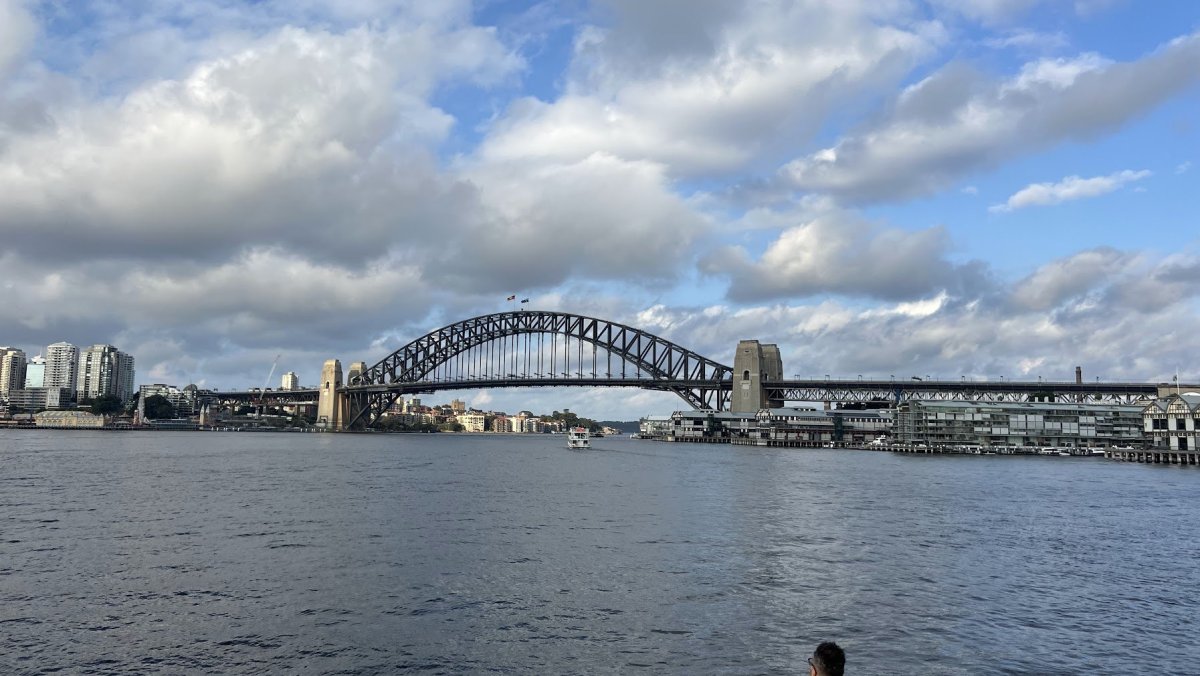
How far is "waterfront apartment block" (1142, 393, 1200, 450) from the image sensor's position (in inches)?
4008

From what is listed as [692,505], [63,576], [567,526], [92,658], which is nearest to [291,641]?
[92,658]

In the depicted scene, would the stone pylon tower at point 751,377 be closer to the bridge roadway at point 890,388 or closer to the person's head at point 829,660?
the bridge roadway at point 890,388

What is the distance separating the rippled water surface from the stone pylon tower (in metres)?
119

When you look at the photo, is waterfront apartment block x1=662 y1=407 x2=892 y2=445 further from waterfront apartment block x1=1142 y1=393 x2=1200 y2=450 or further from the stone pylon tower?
waterfront apartment block x1=1142 y1=393 x2=1200 y2=450

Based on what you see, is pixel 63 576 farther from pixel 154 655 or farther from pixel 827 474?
pixel 827 474

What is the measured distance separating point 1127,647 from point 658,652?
1096cm

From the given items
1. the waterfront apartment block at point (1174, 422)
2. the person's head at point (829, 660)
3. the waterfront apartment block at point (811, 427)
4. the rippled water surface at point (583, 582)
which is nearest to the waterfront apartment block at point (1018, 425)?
the waterfront apartment block at point (1174, 422)

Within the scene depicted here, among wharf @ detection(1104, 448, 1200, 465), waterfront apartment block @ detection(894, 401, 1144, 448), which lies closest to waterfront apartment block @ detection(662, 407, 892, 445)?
waterfront apartment block @ detection(894, 401, 1144, 448)

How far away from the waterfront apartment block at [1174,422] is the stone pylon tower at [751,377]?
6789 centimetres

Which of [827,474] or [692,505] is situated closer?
[692,505]

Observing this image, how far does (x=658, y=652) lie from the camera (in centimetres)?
1767

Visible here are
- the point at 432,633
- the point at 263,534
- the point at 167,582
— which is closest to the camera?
the point at 432,633

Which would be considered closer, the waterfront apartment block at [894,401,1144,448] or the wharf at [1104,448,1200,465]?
the wharf at [1104,448,1200,465]

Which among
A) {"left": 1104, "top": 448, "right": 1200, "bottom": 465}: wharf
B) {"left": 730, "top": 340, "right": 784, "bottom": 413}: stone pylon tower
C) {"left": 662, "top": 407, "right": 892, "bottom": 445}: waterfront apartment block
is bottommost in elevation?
{"left": 1104, "top": 448, "right": 1200, "bottom": 465}: wharf
